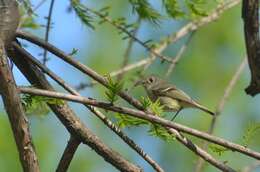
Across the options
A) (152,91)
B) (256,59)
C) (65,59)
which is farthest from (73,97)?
(152,91)

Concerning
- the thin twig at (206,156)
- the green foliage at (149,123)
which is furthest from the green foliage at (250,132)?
the green foliage at (149,123)

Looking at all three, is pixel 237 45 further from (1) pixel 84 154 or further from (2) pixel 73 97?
(2) pixel 73 97

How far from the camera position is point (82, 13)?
7.75 feet

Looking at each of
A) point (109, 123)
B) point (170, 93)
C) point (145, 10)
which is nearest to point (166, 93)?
point (170, 93)

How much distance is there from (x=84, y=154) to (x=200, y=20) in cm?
378

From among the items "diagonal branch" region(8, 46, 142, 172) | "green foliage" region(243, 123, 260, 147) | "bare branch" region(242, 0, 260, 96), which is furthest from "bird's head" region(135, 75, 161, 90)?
"green foliage" region(243, 123, 260, 147)

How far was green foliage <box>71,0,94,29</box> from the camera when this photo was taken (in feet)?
7.66

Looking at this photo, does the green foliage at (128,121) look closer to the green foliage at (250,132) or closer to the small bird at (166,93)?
the green foliage at (250,132)

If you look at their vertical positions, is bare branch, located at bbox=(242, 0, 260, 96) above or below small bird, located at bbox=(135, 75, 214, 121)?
above

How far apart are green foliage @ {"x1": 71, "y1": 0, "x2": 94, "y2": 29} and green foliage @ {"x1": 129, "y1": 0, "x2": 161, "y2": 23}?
166mm

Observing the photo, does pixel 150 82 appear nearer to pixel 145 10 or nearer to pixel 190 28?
pixel 190 28

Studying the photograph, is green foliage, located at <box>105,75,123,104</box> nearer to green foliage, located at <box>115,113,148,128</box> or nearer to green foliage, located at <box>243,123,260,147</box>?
green foliage, located at <box>115,113,148,128</box>

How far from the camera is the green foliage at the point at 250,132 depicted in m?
1.76

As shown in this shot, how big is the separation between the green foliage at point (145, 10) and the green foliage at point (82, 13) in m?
0.17
